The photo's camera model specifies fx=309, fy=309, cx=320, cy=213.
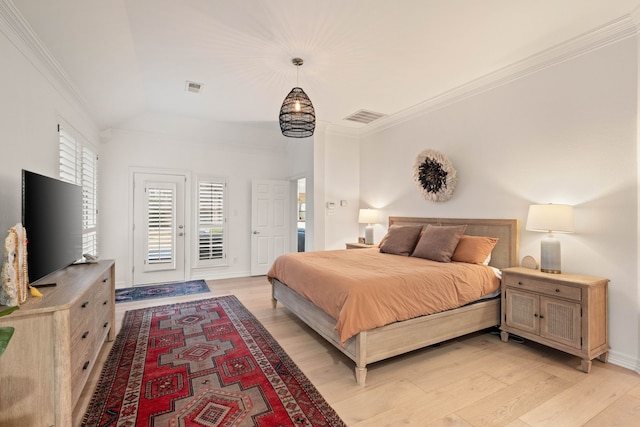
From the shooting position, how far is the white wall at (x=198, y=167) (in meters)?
5.09

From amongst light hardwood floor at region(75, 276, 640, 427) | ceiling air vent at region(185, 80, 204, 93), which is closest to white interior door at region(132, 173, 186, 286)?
ceiling air vent at region(185, 80, 204, 93)

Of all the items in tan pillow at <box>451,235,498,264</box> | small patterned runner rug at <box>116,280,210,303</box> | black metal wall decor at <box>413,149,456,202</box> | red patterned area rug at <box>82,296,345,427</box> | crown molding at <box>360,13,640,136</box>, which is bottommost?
red patterned area rug at <box>82,296,345,427</box>

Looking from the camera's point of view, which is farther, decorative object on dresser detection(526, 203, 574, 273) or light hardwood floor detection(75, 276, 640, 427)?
decorative object on dresser detection(526, 203, 574, 273)

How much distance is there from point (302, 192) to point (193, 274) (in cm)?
550

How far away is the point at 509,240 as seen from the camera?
11.1 ft

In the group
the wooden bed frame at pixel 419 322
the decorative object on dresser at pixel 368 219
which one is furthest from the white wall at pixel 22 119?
the decorative object on dresser at pixel 368 219

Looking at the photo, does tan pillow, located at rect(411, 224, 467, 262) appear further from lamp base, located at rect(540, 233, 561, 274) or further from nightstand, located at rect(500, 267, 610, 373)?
lamp base, located at rect(540, 233, 561, 274)

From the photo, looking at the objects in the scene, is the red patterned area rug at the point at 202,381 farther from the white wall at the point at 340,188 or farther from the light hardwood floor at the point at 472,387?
the white wall at the point at 340,188

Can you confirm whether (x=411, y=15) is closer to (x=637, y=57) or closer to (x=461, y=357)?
(x=637, y=57)

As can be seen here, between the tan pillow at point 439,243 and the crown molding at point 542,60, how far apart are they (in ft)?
→ 5.65

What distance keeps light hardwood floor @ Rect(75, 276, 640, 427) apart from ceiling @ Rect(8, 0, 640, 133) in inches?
111

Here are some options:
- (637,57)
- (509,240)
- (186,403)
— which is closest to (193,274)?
(186,403)

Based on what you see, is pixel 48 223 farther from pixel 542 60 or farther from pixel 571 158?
pixel 542 60

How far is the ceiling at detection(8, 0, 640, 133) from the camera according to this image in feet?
7.93
